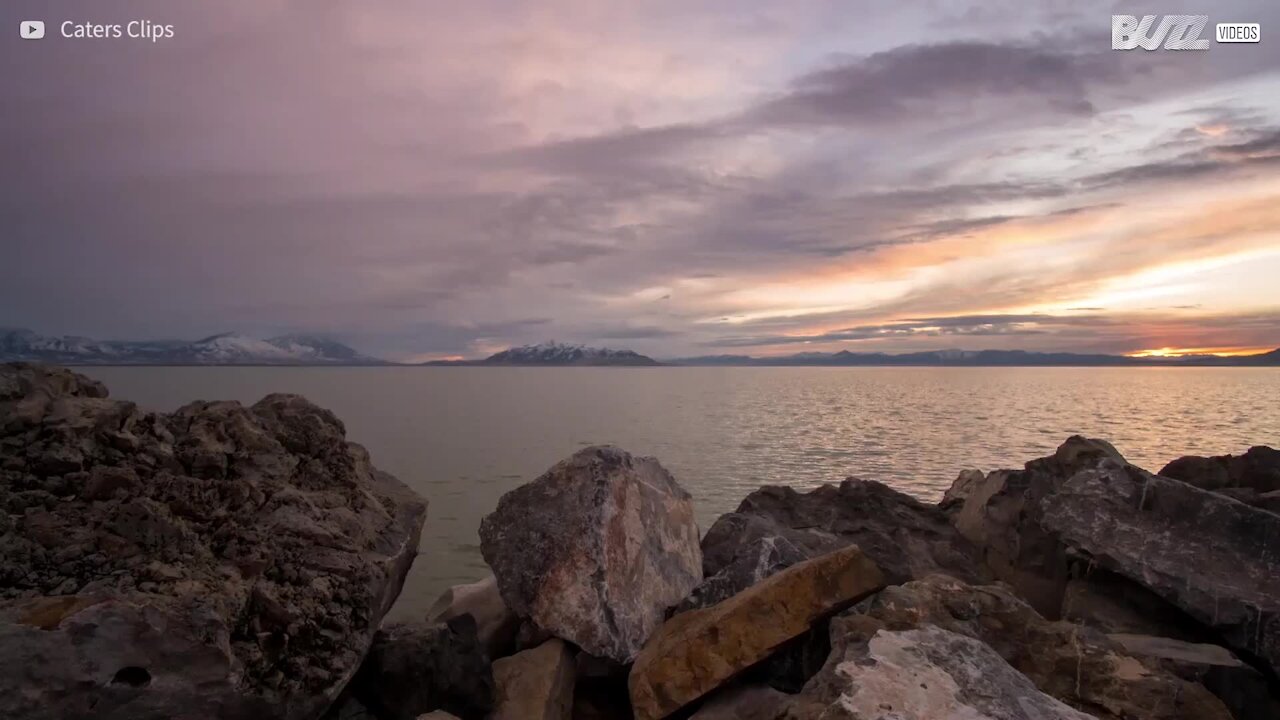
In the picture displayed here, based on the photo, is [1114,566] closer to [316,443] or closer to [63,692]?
[316,443]

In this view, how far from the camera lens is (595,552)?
6.55 metres

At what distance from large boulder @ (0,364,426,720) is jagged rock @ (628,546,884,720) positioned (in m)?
2.12

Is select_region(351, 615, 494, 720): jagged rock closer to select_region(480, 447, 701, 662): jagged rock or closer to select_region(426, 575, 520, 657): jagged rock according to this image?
select_region(480, 447, 701, 662): jagged rock

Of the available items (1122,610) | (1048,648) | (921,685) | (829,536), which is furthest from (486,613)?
(1122,610)

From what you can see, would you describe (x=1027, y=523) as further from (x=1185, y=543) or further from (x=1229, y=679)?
(x=1229, y=679)

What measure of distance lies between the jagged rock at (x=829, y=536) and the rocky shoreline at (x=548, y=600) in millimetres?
74

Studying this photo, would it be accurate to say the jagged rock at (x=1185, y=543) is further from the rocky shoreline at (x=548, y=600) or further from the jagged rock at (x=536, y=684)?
the jagged rock at (x=536, y=684)

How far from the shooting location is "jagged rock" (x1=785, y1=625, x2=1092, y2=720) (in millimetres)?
→ 4320

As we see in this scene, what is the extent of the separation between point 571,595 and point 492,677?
886mm

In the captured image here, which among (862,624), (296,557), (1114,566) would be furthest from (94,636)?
(1114,566)

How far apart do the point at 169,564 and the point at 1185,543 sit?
8125 millimetres

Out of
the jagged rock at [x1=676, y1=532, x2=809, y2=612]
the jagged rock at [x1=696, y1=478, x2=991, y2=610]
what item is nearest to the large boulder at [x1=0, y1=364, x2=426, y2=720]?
the jagged rock at [x1=676, y1=532, x2=809, y2=612]

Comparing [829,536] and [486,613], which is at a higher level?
[829,536]

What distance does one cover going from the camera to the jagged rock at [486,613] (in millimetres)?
7465
